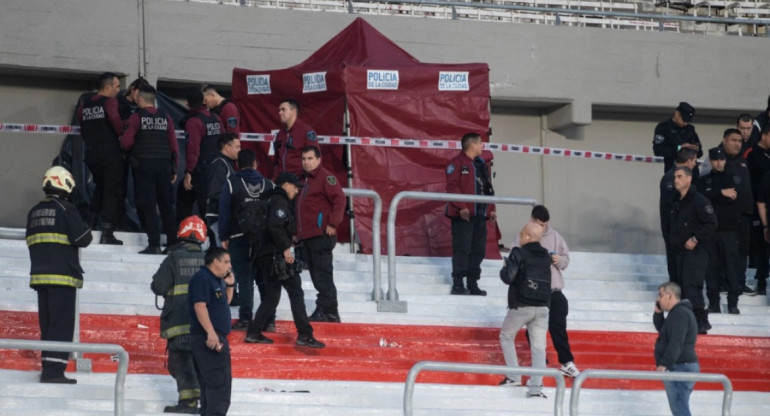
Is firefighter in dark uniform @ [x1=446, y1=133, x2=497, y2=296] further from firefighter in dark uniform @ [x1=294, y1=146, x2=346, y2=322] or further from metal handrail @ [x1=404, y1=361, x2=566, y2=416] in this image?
metal handrail @ [x1=404, y1=361, x2=566, y2=416]

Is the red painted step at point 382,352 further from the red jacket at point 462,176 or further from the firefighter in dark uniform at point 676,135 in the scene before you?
the firefighter in dark uniform at point 676,135

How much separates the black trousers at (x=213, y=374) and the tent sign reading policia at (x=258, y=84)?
6.80 metres

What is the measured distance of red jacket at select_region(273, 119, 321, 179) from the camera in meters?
13.5

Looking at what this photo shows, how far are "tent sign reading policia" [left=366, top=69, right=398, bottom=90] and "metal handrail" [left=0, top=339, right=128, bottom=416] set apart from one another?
729 centimetres

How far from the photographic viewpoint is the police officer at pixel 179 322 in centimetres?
997

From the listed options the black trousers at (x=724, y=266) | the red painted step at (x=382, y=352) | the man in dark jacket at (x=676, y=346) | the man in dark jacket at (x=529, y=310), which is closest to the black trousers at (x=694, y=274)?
the red painted step at (x=382, y=352)

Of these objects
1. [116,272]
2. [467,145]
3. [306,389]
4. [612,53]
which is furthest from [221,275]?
[612,53]

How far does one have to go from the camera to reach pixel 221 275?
9.63 m

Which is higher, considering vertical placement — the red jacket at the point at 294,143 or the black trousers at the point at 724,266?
the red jacket at the point at 294,143

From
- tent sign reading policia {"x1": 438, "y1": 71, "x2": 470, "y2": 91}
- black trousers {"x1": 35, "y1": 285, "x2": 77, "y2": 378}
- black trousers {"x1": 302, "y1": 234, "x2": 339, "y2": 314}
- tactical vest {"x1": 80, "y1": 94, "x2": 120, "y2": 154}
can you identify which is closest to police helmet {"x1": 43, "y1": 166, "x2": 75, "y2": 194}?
black trousers {"x1": 35, "y1": 285, "x2": 77, "y2": 378}

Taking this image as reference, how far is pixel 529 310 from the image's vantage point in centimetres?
1121

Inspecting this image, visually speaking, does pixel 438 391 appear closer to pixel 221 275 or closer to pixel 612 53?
pixel 221 275

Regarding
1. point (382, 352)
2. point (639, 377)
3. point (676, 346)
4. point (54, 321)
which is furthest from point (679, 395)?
point (54, 321)

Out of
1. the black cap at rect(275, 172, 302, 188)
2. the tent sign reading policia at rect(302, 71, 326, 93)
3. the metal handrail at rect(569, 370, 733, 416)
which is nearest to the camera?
the metal handrail at rect(569, 370, 733, 416)
